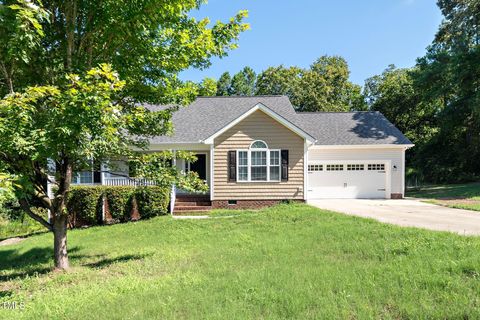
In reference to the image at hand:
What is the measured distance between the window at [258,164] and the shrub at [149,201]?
3.63 m

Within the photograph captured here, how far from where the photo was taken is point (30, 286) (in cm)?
598

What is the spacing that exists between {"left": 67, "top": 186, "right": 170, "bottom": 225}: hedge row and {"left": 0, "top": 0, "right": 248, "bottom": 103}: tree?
7.52 metres

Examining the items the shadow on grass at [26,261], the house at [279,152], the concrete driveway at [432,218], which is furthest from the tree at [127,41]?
the concrete driveway at [432,218]

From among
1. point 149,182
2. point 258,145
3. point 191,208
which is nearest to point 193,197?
point 191,208

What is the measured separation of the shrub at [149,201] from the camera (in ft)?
45.7

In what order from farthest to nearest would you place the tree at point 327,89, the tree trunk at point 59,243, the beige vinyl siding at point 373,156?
Answer: the tree at point 327,89 → the beige vinyl siding at point 373,156 → the tree trunk at point 59,243

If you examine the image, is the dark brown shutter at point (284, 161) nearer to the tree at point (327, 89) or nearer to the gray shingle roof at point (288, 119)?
the gray shingle roof at point (288, 119)

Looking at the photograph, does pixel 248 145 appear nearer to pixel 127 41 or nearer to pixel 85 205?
pixel 85 205

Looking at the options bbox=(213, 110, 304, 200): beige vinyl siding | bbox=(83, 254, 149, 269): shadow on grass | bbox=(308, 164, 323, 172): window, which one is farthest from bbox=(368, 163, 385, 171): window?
bbox=(83, 254, 149, 269): shadow on grass

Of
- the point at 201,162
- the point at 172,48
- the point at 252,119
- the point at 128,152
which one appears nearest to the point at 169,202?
the point at 201,162

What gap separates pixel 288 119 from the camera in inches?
661

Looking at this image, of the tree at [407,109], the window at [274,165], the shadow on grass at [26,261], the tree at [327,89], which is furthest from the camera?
the tree at [327,89]

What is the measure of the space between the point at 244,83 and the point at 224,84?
2.76 m

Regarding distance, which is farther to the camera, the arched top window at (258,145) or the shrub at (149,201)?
the arched top window at (258,145)
